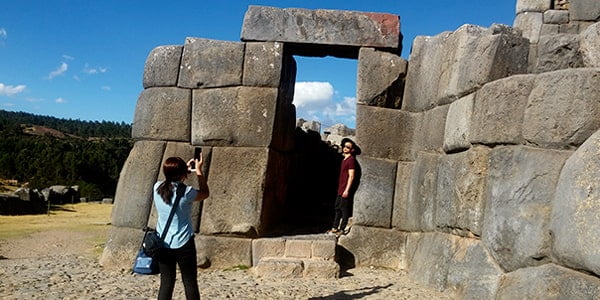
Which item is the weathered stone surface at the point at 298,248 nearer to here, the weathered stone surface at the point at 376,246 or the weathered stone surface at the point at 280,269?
the weathered stone surface at the point at 280,269

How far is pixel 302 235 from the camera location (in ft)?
28.4

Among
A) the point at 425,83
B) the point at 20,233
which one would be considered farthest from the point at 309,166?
the point at 20,233

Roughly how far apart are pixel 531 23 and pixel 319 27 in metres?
8.37

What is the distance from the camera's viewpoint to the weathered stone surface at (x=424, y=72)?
7.83m

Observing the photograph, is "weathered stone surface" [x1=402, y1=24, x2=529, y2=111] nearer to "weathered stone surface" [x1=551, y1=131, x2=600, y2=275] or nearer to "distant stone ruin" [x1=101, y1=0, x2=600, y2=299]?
"distant stone ruin" [x1=101, y1=0, x2=600, y2=299]

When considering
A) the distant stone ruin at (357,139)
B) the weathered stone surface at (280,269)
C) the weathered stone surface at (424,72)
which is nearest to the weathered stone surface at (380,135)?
the distant stone ruin at (357,139)

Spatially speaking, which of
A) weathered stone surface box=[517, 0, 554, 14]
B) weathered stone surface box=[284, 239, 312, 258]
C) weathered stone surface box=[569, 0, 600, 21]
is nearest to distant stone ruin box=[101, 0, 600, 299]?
weathered stone surface box=[284, 239, 312, 258]

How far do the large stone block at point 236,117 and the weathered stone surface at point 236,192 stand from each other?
0.20 m

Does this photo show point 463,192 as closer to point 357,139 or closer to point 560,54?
point 560,54

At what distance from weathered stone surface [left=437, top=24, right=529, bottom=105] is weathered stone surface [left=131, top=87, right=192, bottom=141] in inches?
149

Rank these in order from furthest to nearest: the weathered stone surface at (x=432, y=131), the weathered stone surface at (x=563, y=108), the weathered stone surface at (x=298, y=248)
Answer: the weathered stone surface at (x=298, y=248) → the weathered stone surface at (x=432, y=131) → the weathered stone surface at (x=563, y=108)

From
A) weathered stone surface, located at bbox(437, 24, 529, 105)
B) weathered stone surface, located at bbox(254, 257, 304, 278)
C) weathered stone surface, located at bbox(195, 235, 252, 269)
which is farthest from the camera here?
weathered stone surface, located at bbox(195, 235, 252, 269)

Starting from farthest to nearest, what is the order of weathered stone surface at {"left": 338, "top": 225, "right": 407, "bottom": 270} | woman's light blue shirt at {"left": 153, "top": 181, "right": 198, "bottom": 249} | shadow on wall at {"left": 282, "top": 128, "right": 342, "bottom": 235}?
1. shadow on wall at {"left": 282, "top": 128, "right": 342, "bottom": 235}
2. weathered stone surface at {"left": 338, "top": 225, "right": 407, "bottom": 270}
3. woman's light blue shirt at {"left": 153, "top": 181, "right": 198, "bottom": 249}

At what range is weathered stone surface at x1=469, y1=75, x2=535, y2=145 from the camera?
533cm
